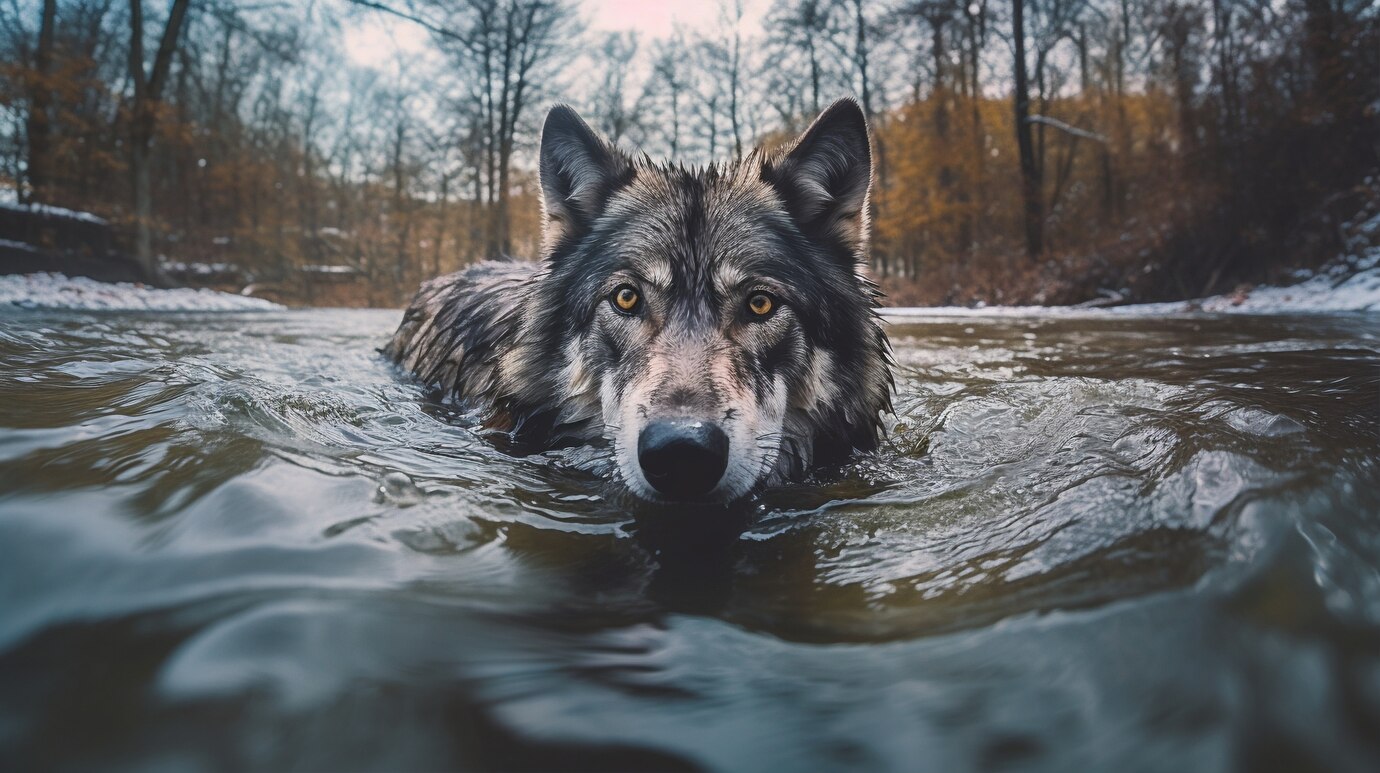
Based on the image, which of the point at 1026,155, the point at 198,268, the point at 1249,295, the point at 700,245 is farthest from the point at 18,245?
the point at 1249,295

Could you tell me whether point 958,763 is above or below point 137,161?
below

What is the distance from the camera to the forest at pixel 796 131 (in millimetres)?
13914

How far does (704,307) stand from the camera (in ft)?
10.1

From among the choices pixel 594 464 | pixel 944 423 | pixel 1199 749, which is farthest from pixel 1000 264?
pixel 1199 749

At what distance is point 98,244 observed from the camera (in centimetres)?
1748

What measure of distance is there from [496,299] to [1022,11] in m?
20.3

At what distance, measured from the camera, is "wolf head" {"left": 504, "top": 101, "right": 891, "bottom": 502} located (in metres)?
2.63

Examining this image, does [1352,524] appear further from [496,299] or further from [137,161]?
[137,161]

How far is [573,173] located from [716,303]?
1.33 meters

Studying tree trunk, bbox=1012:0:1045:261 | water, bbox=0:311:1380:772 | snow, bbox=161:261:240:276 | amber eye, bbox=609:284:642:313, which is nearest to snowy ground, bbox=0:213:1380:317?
tree trunk, bbox=1012:0:1045:261

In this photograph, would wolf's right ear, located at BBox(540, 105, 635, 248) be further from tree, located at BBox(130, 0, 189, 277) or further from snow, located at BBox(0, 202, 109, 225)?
snow, located at BBox(0, 202, 109, 225)

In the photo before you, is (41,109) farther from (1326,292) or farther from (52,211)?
(1326,292)

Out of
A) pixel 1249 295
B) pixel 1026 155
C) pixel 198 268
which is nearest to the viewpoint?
pixel 1249 295

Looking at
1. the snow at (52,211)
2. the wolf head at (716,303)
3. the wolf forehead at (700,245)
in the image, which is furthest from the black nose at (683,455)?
the snow at (52,211)
